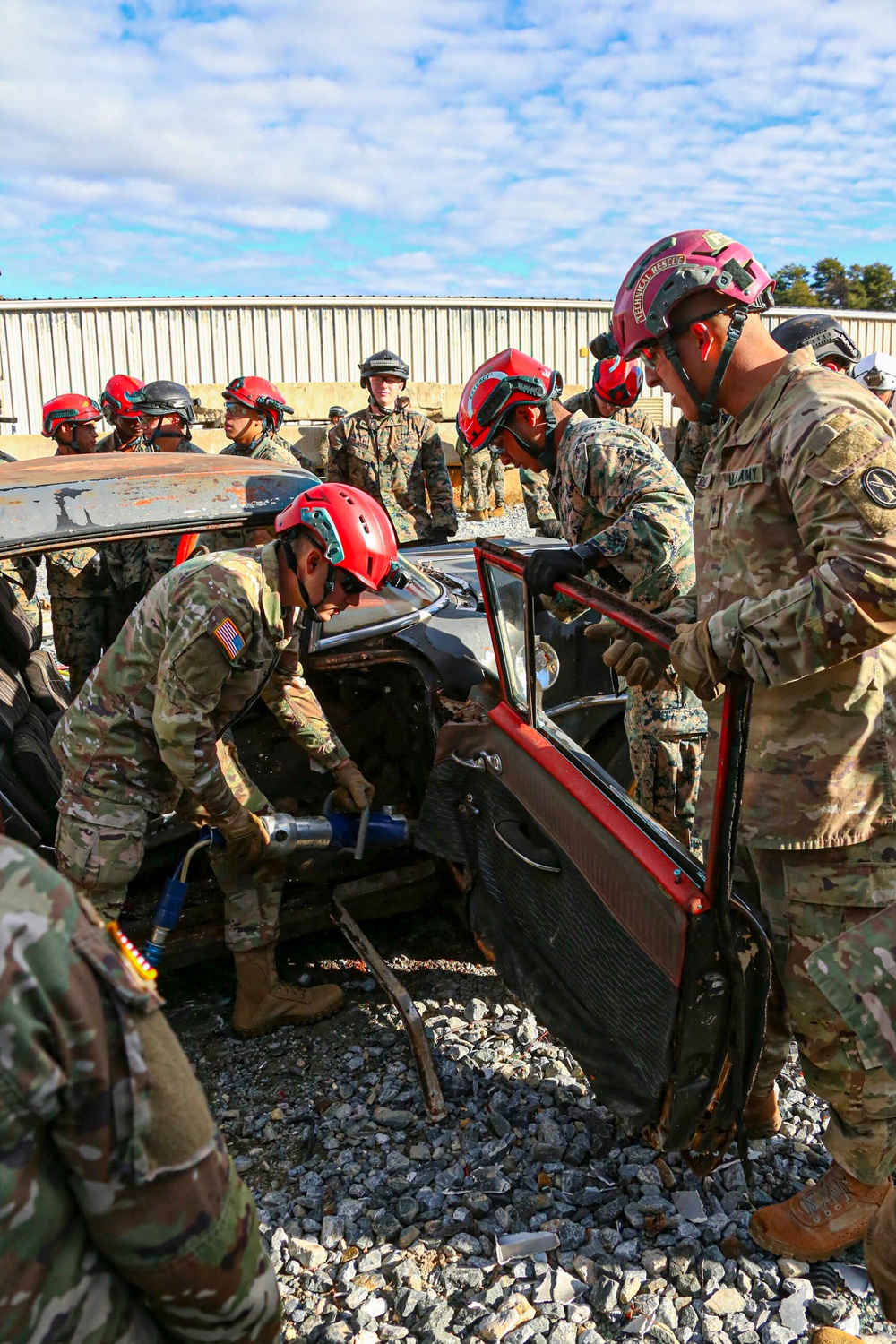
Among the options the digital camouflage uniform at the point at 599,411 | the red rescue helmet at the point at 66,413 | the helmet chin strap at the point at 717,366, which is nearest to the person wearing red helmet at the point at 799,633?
the helmet chin strap at the point at 717,366

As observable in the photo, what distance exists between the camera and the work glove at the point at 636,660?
2.23 m

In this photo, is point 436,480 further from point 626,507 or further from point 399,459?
point 626,507

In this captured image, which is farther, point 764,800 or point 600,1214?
point 600,1214

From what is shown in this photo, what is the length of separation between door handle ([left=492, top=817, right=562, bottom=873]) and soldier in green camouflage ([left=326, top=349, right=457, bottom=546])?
5.00m

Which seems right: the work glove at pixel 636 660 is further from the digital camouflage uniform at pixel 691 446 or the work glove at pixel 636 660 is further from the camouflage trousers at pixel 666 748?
the digital camouflage uniform at pixel 691 446

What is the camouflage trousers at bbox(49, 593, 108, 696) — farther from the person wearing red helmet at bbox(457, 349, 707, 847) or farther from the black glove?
the black glove

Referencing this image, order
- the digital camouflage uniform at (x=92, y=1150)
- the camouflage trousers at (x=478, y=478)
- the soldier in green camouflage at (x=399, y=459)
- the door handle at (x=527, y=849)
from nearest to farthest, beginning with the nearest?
the digital camouflage uniform at (x=92, y=1150)
the door handle at (x=527, y=849)
the soldier in green camouflage at (x=399, y=459)
the camouflage trousers at (x=478, y=478)

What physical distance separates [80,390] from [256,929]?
19.5 meters

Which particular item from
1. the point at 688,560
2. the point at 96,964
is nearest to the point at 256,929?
the point at 688,560

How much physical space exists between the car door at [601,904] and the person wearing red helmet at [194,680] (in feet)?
1.50

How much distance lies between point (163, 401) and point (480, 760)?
508cm

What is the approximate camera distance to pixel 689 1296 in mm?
2211

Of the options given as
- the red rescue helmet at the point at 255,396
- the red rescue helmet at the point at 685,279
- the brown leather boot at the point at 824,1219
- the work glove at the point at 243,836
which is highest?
the red rescue helmet at the point at 685,279

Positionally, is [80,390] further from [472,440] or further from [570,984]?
[570,984]
